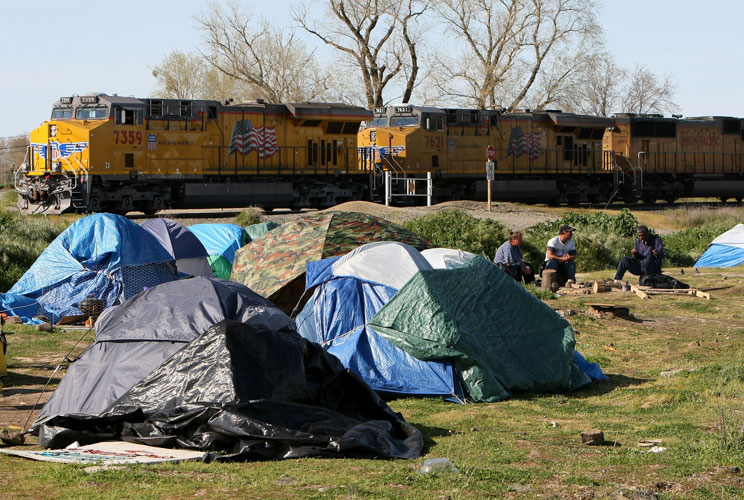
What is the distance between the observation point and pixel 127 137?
30.3m

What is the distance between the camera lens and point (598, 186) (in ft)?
138

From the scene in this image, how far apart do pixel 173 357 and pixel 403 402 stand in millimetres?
2929

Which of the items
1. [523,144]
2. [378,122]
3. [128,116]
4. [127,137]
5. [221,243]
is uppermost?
[378,122]

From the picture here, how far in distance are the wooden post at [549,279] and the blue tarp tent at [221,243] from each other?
19.3ft

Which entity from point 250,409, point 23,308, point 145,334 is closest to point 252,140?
point 23,308

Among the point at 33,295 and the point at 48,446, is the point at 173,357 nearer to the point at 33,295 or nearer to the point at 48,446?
the point at 48,446

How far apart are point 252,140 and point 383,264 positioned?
74.4 feet

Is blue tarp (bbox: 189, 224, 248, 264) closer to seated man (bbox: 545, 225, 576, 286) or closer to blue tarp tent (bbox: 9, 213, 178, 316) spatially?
blue tarp tent (bbox: 9, 213, 178, 316)

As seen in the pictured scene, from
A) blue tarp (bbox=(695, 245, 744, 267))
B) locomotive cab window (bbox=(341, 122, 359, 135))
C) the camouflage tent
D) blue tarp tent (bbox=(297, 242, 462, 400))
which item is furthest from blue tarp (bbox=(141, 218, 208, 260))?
locomotive cab window (bbox=(341, 122, 359, 135))

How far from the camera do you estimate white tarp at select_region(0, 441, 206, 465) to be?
630 centimetres

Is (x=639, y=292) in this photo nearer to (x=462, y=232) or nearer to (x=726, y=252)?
(x=726, y=252)

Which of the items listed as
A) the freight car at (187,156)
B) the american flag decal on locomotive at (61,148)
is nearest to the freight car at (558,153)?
the freight car at (187,156)

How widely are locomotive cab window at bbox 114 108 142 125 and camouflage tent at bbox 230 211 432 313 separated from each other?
670 inches

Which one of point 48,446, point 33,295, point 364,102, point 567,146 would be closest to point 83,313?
point 33,295
